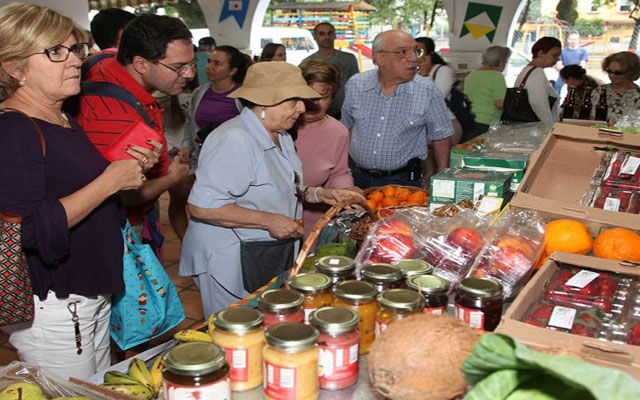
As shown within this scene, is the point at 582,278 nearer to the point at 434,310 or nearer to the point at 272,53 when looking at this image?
the point at 434,310

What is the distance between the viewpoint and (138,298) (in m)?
2.17

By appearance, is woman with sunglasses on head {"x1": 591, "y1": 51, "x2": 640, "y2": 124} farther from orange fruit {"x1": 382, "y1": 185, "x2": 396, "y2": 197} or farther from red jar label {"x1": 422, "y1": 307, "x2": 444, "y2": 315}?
red jar label {"x1": 422, "y1": 307, "x2": 444, "y2": 315}

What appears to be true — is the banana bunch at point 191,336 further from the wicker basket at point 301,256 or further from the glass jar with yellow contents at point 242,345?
the glass jar with yellow contents at point 242,345

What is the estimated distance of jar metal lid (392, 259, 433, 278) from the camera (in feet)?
4.88

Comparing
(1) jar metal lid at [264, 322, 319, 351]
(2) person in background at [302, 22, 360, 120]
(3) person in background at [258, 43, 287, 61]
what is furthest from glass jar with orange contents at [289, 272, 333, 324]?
(2) person in background at [302, 22, 360, 120]

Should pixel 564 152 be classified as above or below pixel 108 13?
below

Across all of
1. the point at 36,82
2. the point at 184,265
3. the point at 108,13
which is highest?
the point at 108,13

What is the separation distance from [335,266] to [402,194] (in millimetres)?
1286

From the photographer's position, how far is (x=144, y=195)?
243cm

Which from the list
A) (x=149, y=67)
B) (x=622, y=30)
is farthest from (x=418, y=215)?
(x=622, y=30)

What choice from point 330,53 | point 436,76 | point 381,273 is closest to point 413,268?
point 381,273

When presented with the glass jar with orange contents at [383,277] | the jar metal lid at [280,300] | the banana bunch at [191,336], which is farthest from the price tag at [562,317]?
the banana bunch at [191,336]

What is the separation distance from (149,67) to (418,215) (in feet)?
3.99

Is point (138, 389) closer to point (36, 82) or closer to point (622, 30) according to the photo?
point (36, 82)
